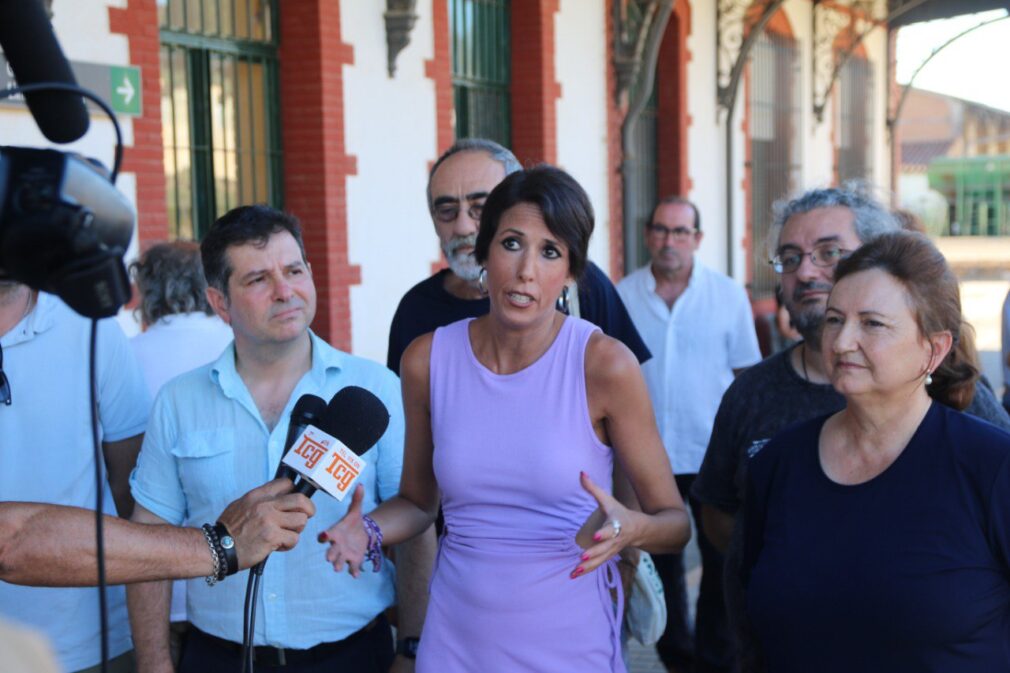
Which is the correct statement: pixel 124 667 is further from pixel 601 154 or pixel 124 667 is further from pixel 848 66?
pixel 848 66

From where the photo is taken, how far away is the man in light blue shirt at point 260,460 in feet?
9.25

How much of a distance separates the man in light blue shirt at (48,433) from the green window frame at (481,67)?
23.1ft

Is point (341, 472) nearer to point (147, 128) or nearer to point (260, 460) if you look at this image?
point (260, 460)

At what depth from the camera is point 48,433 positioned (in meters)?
3.00

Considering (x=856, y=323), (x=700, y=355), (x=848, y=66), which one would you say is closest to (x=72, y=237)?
(x=856, y=323)

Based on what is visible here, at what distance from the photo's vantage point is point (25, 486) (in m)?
2.97

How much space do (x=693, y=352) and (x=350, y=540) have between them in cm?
348

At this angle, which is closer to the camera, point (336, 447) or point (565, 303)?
point (336, 447)

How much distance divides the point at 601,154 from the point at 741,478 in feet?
28.4

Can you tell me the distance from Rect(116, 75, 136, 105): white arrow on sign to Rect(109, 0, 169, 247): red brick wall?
10 cm

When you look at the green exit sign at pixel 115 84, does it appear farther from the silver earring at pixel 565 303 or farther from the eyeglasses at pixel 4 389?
the silver earring at pixel 565 303

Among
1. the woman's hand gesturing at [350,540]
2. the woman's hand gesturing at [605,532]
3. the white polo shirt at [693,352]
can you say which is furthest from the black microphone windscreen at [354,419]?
the white polo shirt at [693,352]

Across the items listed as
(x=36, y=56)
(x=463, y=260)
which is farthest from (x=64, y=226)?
(x=463, y=260)

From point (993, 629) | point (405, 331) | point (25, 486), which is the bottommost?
point (993, 629)
